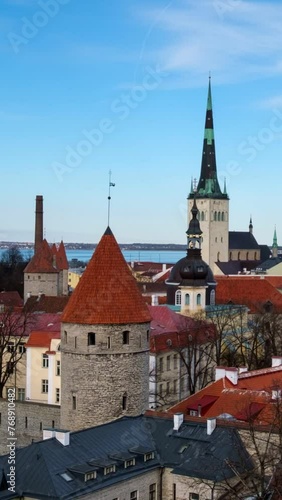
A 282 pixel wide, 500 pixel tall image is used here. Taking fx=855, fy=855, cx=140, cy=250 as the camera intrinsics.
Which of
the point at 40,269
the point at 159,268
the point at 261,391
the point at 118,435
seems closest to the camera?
the point at 118,435

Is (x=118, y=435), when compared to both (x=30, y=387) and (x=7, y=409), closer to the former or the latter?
(x=7, y=409)

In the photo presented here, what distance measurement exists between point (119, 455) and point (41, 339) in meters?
19.3

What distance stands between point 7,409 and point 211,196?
77088 millimetres

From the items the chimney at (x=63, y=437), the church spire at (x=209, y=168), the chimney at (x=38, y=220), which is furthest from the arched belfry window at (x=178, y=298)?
the church spire at (x=209, y=168)

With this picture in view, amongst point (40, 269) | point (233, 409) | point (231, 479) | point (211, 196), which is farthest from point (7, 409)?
point (211, 196)

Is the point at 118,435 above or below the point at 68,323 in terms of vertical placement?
below

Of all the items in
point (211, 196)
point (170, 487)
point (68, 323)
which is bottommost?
point (170, 487)

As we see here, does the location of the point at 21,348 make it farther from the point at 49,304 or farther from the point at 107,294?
the point at 107,294

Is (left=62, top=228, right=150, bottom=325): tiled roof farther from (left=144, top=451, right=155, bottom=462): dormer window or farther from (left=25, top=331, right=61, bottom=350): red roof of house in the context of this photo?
(left=25, top=331, right=61, bottom=350): red roof of house

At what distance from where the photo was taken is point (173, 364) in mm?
42531

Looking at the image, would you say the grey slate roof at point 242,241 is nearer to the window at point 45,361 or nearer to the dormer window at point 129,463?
the window at point 45,361

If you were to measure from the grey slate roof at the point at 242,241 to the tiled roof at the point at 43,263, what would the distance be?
45730mm

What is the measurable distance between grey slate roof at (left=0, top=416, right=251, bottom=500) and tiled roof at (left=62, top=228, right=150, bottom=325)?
336cm

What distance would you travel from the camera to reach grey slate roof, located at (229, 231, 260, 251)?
115625 millimetres
